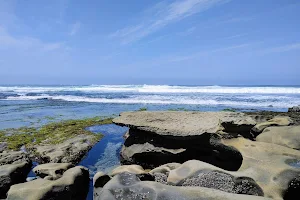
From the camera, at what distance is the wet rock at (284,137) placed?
5.55 m

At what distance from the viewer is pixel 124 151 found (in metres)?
7.12

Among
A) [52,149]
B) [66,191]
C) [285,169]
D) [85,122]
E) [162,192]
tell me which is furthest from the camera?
[85,122]

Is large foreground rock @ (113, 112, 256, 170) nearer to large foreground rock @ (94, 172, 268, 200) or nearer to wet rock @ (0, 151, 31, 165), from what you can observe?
large foreground rock @ (94, 172, 268, 200)

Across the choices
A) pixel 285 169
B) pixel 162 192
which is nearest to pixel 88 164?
pixel 162 192

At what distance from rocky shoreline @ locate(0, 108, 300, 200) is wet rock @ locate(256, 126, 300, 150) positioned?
2 centimetres

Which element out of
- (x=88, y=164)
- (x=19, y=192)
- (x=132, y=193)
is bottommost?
(x=88, y=164)

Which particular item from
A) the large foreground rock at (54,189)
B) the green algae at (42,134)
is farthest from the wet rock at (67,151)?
the large foreground rock at (54,189)

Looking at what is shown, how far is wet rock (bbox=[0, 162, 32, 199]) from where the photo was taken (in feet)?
16.0

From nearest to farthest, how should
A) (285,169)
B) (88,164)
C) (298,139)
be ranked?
(285,169)
(298,139)
(88,164)

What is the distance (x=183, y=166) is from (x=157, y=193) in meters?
1.15

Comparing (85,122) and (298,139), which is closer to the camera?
(298,139)

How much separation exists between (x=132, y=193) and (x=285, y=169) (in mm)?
2594

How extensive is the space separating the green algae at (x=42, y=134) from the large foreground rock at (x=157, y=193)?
229 inches

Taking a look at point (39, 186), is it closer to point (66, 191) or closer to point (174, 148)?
point (66, 191)
